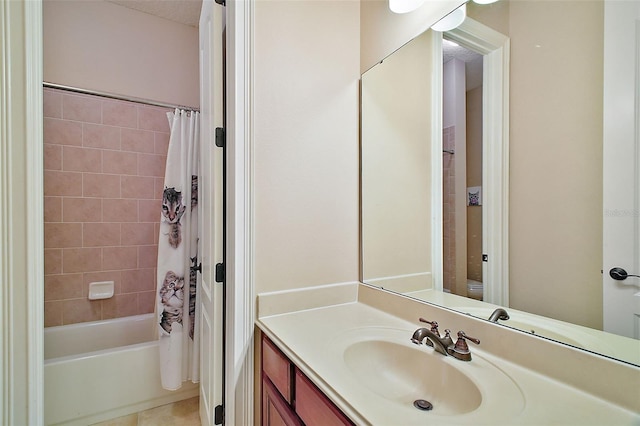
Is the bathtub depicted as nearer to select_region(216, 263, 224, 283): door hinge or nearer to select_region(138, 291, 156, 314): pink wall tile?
select_region(138, 291, 156, 314): pink wall tile

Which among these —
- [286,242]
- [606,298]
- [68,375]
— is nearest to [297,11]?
[286,242]

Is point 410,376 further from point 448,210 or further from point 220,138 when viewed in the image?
point 220,138

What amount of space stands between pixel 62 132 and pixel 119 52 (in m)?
0.69

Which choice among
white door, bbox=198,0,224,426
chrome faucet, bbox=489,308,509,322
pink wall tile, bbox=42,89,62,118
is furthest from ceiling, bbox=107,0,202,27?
chrome faucet, bbox=489,308,509,322

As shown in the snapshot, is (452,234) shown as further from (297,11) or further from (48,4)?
(48,4)

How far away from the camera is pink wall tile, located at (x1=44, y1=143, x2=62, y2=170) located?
200 cm

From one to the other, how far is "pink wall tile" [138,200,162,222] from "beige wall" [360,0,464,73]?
1.85 metres

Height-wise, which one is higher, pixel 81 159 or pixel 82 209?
pixel 81 159

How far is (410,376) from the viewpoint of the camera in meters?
0.91

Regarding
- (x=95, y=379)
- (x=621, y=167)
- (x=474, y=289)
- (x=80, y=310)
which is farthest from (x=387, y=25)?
(x=80, y=310)

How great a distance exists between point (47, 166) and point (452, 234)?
2.50 meters

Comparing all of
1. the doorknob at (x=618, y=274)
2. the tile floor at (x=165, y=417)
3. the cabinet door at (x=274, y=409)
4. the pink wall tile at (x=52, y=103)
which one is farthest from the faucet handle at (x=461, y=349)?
the pink wall tile at (x=52, y=103)

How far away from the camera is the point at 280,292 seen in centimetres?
122

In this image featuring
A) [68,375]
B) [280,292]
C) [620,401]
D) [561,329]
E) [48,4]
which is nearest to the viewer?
[620,401]
